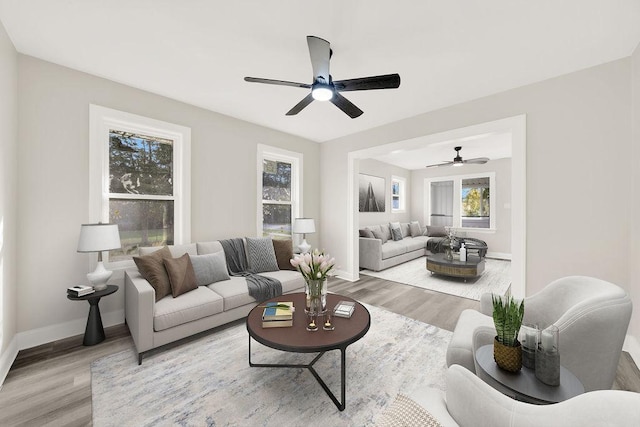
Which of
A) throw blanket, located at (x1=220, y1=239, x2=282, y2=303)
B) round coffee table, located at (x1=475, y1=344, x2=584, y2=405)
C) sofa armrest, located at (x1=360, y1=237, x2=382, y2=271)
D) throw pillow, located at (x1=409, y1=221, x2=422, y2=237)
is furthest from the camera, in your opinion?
throw pillow, located at (x1=409, y1=221, x2=422, y2=237)

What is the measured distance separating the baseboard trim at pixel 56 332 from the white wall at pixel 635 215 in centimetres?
519

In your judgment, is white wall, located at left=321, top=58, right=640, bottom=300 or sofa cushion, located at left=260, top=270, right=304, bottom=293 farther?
sofa cushion, located at left=260, top=270, right=304, bottom=293

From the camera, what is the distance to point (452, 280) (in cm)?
471

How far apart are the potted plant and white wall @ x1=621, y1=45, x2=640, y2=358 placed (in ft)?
6.61

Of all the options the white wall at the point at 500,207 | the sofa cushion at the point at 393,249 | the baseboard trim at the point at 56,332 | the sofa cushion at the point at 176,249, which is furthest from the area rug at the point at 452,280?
the baseboard trim at the point at 56,332

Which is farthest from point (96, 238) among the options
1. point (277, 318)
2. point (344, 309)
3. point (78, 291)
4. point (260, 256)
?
point (344, 309)

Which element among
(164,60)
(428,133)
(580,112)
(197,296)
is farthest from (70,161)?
(580,112)

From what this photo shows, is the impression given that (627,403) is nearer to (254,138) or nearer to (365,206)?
(254,138)

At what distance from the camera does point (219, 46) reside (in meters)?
2.26

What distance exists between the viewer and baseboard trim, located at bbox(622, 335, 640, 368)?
215 centimetres

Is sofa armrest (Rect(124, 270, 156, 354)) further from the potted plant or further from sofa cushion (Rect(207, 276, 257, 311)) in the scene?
the potted plant

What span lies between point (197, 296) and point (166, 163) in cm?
194

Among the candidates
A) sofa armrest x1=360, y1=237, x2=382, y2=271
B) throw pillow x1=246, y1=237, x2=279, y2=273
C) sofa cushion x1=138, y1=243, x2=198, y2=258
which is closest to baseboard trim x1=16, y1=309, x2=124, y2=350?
sofa cushion x1=138, y1=243, x2=198, y2=258

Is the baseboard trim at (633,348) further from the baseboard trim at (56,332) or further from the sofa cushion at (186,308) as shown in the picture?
the baseboard trim at (56,332)
